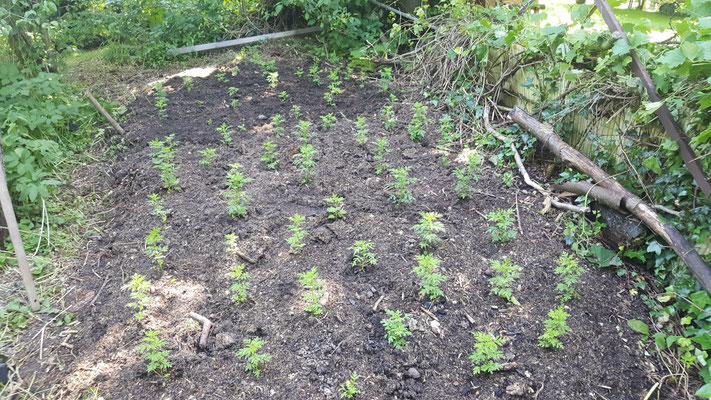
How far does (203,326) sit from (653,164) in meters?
3.14

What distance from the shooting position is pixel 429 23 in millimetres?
6137

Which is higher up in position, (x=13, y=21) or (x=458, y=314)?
(x=13, y=21)

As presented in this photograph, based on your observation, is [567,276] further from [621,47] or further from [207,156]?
[207,156]

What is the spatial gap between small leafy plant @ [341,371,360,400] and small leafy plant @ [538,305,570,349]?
1.06 metres

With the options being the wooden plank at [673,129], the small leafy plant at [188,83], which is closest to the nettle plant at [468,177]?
the wooden plank at [673,129]

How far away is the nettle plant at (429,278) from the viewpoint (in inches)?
112

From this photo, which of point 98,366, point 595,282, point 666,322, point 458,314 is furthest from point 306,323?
point 666,322

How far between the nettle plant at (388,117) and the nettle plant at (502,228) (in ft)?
6.39

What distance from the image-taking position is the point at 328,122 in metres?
5.11

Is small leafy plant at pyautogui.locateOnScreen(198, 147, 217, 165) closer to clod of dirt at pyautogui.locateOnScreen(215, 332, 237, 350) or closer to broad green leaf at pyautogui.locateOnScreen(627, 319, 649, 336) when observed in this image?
clod of dirt at pyautogui.locateOnScreen(215, 332, 237, 350)

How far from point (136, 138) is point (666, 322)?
5.00m

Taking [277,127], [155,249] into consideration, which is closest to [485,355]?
[155,249]

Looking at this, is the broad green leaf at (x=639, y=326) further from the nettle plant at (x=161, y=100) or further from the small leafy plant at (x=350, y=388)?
the nettle plant at (x=161, y=100)

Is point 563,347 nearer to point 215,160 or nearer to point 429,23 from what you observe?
point 215,160
